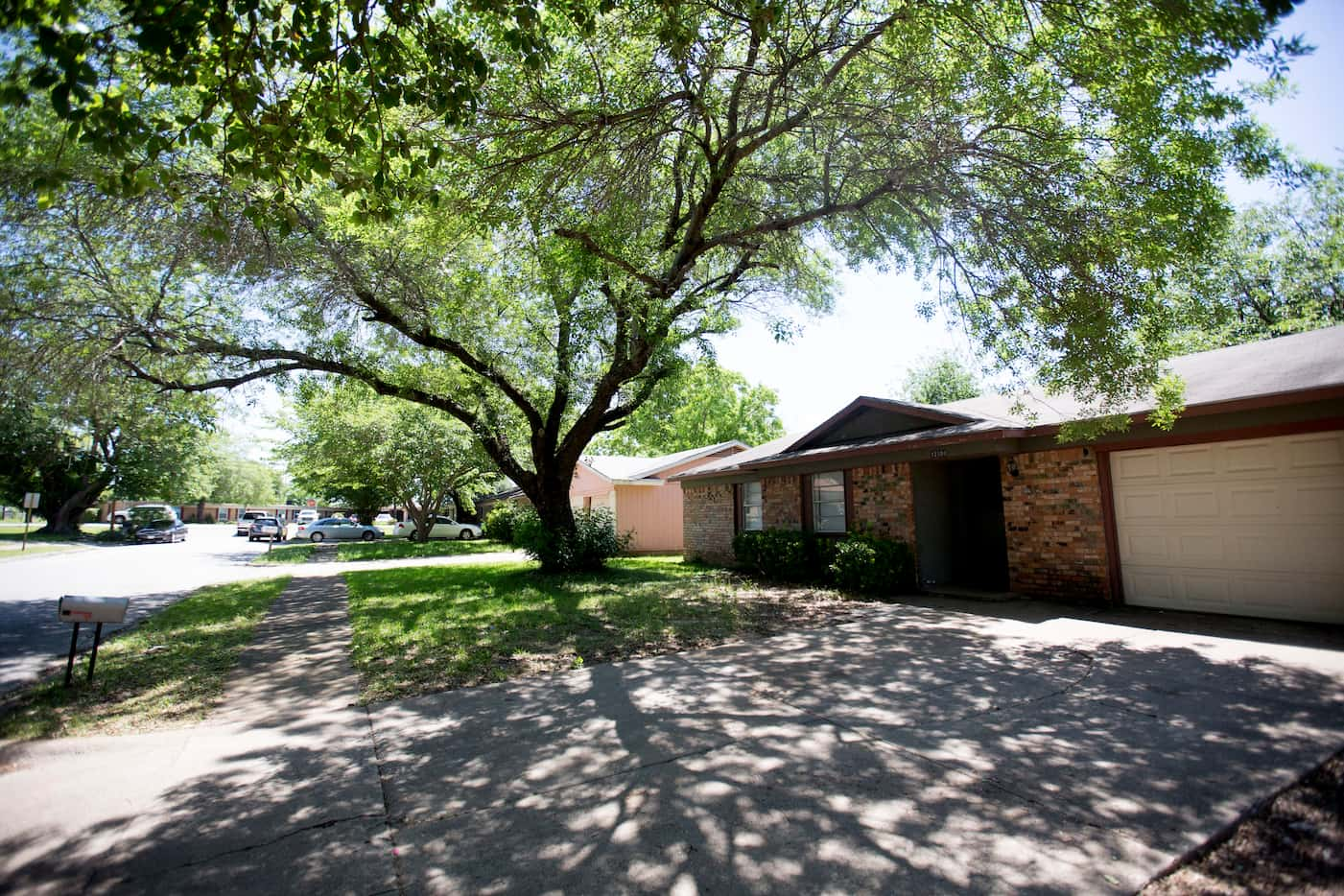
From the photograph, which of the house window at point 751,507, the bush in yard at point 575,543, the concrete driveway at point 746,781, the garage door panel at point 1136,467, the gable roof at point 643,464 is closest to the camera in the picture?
the concrete driveway at point 746,781

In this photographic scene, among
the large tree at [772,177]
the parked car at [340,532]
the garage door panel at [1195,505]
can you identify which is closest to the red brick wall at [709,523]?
the large tree at [772,177]

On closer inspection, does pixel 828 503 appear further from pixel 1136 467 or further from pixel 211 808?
pixel 211 808

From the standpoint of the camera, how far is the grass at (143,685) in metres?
5.15

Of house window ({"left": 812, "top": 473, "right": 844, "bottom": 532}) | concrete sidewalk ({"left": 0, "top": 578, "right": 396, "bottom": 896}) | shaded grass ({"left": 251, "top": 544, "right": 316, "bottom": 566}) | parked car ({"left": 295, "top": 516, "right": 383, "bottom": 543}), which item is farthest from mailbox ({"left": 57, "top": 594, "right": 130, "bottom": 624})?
parked car ({"left": 295, "top": 516, "right": 383, "bottom": 543})

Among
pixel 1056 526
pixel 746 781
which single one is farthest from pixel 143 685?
pixel 1056 526

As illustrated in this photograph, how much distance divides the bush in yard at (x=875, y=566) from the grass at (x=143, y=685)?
905 centimetres

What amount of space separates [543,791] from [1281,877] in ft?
11.7

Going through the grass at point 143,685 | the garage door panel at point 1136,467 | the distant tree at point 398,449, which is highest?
the distant tree at point 398,449

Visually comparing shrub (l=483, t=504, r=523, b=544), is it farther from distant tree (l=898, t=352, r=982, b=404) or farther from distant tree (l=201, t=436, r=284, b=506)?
distant tree (l=201, t=436, r=284, b=506)

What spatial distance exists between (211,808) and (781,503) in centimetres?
1204

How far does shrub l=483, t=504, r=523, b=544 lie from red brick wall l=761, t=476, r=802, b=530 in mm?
17627

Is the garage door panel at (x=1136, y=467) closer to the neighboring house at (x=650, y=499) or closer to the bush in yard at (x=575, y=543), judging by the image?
the bush in yard at (x=575, y=543)

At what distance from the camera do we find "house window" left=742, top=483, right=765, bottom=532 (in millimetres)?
15602

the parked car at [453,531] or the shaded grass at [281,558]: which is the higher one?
the parked car at [453,531]
